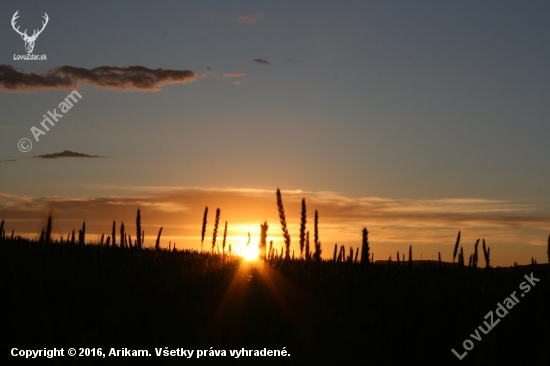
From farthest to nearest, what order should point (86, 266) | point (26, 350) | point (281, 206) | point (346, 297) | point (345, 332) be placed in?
point (86, 266) < point (346, 297) < point (281, 206) < point (345, 332) < point (26, 350)

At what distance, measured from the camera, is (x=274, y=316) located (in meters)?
6.52

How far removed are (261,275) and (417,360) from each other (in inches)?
165

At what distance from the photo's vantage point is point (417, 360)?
17.5ft

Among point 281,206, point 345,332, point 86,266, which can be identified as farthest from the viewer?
point 86,266

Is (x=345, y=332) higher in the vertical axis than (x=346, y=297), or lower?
lower

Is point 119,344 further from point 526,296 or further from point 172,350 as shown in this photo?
point 526,296

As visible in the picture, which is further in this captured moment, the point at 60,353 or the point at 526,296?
the point at 526,296

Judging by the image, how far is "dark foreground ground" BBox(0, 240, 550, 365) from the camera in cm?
546

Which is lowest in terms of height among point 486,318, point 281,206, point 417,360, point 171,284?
point 417,360

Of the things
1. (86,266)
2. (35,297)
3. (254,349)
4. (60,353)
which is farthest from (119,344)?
(86,266)

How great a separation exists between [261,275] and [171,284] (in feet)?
6.20

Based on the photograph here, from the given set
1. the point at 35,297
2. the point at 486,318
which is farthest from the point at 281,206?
the point at 35,297

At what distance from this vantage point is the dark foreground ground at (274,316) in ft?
17.9

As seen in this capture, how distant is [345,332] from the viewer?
19.7 feet
